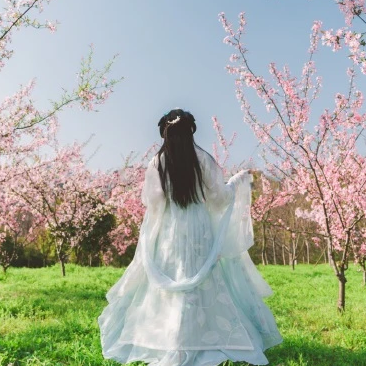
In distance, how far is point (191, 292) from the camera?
361 cm

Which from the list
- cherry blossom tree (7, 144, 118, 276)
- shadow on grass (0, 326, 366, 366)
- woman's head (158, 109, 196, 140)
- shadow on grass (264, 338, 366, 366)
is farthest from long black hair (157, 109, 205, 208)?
cherry blossom tree (7, 144, 118, 276)

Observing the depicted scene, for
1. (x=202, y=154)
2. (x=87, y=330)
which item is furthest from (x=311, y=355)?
(x=87, y=330)

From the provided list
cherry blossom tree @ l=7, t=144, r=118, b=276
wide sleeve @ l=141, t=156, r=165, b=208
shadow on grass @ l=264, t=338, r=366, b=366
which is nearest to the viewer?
wide sleeve @ l=141, t=156, r=165, b=208

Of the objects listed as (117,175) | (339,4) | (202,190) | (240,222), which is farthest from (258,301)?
(117,175)

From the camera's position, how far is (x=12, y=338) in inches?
190

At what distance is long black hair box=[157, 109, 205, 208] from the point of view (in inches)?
149

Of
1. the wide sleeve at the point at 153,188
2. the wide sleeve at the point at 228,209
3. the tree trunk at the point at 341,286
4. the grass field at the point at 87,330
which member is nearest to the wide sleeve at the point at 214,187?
the wide sleeve at the point at 228,209

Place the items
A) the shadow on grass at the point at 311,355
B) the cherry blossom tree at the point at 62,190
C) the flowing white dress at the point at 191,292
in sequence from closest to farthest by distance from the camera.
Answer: the flowing white dress at the point at 191,292
the shadow on grass at the point at 311,355
the cherry blossom tree at the point at 62,190

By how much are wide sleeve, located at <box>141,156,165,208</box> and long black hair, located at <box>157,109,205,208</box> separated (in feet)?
0.17

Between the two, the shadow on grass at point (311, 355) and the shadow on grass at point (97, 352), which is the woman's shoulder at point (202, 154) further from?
the shadow on grass at point (311, 355)

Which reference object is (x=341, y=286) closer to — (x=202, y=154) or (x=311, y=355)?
(x=311, y=355)

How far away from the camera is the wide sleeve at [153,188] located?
3.89 meters

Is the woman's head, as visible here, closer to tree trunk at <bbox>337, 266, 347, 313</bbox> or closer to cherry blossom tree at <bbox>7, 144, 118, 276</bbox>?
tree trunk at <bbox>337, 266, 347, 313</bbox>

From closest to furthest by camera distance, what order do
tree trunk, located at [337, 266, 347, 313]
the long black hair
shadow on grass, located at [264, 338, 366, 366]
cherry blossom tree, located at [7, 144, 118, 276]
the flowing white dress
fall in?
the flowing white dress
the long black hair
shadow on grass, located at [264, 338, 366, 366]
tree trunk, located at [337, 266, 347, 313]
cherry blossom tree, located at [7, 144, 118, 276]
